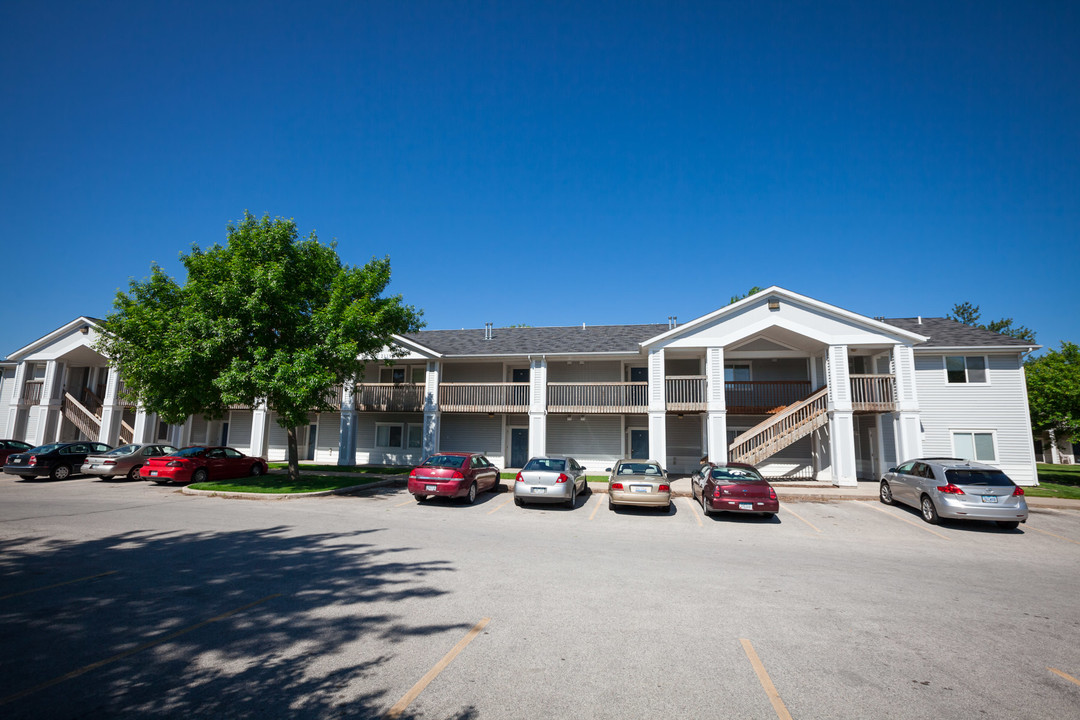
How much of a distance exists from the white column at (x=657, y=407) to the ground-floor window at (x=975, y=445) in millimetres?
12581

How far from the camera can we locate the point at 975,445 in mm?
21484

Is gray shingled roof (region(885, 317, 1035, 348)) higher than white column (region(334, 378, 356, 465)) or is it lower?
higher

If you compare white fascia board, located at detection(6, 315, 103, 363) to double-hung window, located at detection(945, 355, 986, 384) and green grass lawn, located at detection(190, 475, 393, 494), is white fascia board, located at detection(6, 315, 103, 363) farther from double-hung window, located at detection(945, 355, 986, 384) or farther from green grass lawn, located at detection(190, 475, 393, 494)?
double-hung window, located at detection(945, 355, 986, 384)

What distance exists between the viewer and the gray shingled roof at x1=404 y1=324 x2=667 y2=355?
2455 centimetres

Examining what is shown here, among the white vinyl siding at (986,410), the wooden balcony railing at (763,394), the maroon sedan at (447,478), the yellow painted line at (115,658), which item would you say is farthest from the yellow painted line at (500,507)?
the white vinyl siding at (986,410)

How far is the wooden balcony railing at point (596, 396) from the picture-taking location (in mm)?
23062

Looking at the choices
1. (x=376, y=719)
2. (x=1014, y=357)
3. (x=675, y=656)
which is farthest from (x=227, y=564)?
(x=1014, y=357)

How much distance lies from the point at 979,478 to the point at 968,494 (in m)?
0.60

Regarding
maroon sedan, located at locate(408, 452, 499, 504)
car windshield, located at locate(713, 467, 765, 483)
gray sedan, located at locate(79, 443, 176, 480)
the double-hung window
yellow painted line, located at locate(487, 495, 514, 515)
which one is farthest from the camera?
the double-hung window

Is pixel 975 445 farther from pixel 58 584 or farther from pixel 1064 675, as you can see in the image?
pixel 58 584

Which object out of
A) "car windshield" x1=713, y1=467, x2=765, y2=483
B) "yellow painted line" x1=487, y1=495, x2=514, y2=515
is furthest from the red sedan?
"car windshield" x1=713, y1=467, x2=765, y2=483

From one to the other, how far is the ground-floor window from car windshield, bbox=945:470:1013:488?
11.0 metres

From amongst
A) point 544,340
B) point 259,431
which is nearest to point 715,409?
point 544,340

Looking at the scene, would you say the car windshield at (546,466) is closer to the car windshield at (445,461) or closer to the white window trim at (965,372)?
the car windshield at (445,461)
